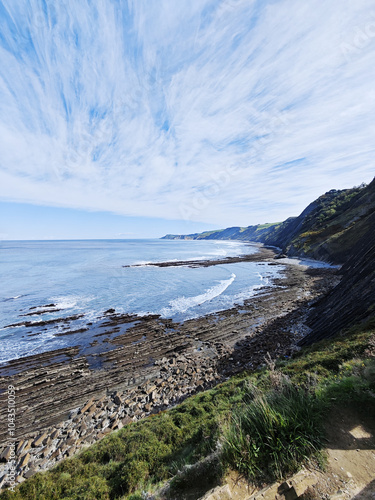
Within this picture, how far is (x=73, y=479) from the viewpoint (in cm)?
614

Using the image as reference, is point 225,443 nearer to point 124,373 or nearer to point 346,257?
point 124,373

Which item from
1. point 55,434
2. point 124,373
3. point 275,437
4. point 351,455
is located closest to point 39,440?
point 55,434

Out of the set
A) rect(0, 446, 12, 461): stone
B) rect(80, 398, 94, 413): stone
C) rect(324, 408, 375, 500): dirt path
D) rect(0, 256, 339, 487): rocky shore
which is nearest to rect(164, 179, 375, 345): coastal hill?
rect(0, 256, 339, 487): rocky shore

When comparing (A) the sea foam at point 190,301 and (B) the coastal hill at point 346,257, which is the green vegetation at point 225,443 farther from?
(A) the sea foam at point 190,301

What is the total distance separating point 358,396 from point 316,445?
6.98ft

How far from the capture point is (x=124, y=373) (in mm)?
15227

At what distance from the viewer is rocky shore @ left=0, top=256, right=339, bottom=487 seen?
10398 millimetres

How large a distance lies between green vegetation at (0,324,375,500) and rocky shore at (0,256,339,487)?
10.9 ft

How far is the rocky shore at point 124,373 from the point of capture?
10398mm

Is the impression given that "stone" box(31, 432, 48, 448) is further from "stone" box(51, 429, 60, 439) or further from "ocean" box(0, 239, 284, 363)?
"ocean" box(0, 239, 284, 363)

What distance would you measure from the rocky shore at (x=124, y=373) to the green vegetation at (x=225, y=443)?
3.32 m

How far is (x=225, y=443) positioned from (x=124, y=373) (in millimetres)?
13525

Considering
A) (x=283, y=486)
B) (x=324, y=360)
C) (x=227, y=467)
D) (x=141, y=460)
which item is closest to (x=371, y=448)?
(x=283, y=486)

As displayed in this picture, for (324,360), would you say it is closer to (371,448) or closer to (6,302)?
(371,448)
